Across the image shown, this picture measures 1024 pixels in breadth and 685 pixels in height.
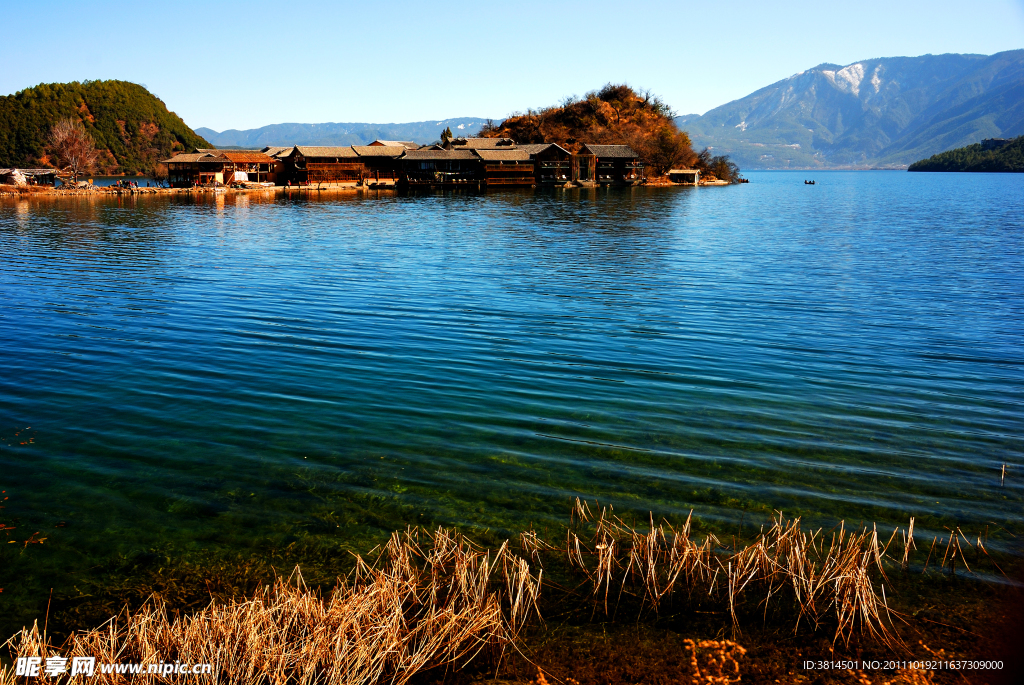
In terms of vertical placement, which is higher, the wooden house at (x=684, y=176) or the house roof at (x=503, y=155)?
the house roof at (x=503, y=155)

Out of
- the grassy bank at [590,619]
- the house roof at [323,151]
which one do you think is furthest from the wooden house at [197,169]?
the grassy bank at [590,619]

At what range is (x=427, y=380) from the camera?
1299cm

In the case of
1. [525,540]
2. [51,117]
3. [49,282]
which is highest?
[51,117]

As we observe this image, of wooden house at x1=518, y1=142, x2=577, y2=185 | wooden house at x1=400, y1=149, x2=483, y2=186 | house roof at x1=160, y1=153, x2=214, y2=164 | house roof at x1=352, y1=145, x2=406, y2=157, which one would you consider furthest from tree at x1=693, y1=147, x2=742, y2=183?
house roof at x1=160, y1=153, x2=214, y2=164

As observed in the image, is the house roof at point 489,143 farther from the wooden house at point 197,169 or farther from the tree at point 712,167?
the tree at point 712,167

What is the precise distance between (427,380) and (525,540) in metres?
6.61

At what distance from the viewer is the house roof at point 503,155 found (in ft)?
339

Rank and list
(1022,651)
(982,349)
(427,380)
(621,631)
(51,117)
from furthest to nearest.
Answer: (51,117), (982,349), (427,380), (621,631), (1022,651)

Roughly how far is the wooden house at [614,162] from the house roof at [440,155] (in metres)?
20.2

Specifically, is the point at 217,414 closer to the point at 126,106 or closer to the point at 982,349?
the point at 982,349

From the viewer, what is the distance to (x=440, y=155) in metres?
103

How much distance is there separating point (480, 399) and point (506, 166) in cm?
9712

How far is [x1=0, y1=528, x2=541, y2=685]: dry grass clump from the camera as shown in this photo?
4820 mm

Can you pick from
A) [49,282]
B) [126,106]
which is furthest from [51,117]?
[49,282]
